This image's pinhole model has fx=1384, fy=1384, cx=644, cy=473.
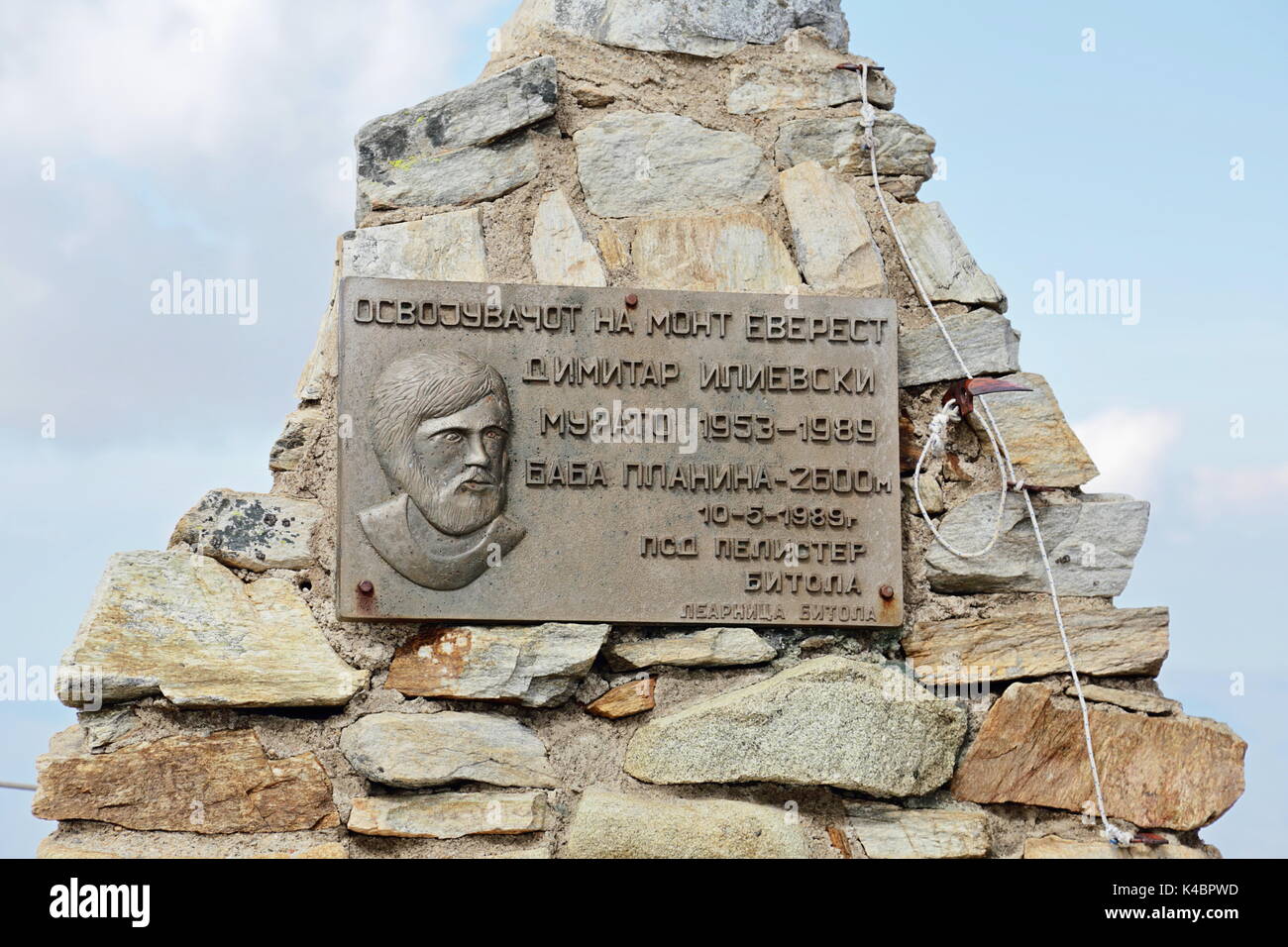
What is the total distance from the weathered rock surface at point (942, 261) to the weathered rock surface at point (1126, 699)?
104 cm

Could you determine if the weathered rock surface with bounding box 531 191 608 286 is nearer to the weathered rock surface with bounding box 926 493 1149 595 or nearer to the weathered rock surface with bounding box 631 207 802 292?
the weathered rock surface with bounding box 631 207 802 292

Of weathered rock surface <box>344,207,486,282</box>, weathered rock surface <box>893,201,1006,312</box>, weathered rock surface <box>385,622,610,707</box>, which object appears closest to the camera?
weathered rock surface <box>385,622,610,707</box>

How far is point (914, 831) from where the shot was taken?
11.3ft

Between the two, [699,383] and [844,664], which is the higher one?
[699,383]

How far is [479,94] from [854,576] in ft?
5.46

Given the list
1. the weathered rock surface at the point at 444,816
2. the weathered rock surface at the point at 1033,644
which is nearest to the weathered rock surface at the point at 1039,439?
the weathered rock surface at the point at 1033,644

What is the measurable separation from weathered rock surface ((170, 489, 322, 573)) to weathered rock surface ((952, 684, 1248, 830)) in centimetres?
178

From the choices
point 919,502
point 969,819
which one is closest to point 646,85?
point 919,502

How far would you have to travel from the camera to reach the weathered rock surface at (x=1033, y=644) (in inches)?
142

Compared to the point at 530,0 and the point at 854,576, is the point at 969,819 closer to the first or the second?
the point at 854,576

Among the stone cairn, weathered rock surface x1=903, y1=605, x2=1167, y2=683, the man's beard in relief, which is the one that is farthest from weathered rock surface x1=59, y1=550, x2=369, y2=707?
weathered rock surface x1=903, y1=605, x2=1167, y2=683

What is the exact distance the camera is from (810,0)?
403 cm

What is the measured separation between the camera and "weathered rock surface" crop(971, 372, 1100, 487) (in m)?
3.76

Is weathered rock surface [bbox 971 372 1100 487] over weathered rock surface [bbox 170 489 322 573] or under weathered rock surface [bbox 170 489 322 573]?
over
